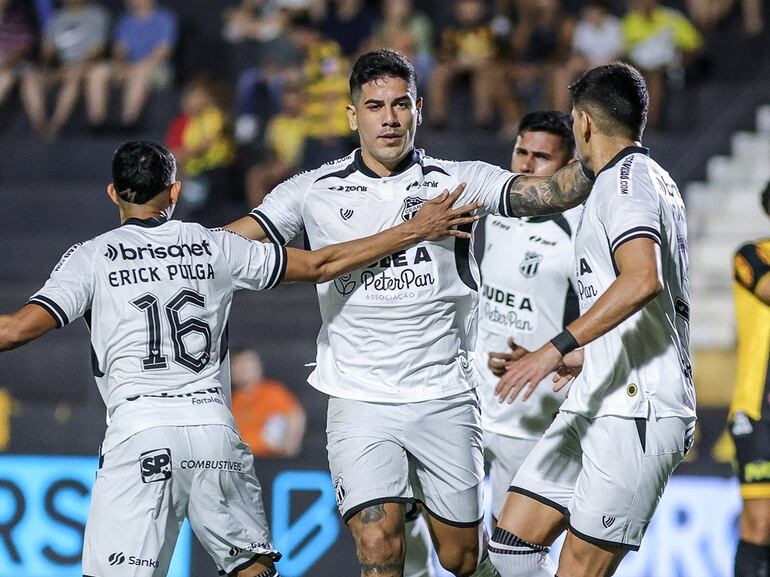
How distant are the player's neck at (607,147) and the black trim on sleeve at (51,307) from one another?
2180mm

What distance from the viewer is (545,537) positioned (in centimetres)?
560

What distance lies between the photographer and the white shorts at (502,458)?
21.7ft

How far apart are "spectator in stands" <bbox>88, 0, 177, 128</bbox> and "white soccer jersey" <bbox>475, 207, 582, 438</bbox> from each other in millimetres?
8070

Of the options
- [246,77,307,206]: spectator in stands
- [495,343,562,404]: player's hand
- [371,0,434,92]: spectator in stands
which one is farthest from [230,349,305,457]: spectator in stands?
[495,343,562,404]: player's hand

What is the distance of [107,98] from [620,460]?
401 inches

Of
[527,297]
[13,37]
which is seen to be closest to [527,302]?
[527,297]

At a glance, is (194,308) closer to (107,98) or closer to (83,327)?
(83,327)

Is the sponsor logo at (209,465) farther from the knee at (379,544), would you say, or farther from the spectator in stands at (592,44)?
the spectator in stands at (592,44)

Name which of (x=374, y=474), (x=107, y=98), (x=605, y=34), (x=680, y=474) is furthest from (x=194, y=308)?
(x=107, y=98)

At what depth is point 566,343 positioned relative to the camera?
4777mm

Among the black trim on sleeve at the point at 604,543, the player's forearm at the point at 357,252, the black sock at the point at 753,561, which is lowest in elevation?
the black sock at the point at 753,561

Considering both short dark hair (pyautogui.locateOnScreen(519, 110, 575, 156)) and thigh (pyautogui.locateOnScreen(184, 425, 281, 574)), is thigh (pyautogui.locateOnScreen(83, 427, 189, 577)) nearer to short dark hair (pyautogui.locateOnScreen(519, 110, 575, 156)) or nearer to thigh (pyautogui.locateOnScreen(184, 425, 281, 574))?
thigh (pyautogui.locateOnScreen(184, 425, 281, 574))

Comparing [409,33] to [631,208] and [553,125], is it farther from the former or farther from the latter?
[631,208]

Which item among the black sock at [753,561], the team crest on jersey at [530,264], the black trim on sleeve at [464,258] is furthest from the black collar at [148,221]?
the black sock at [753,561]
